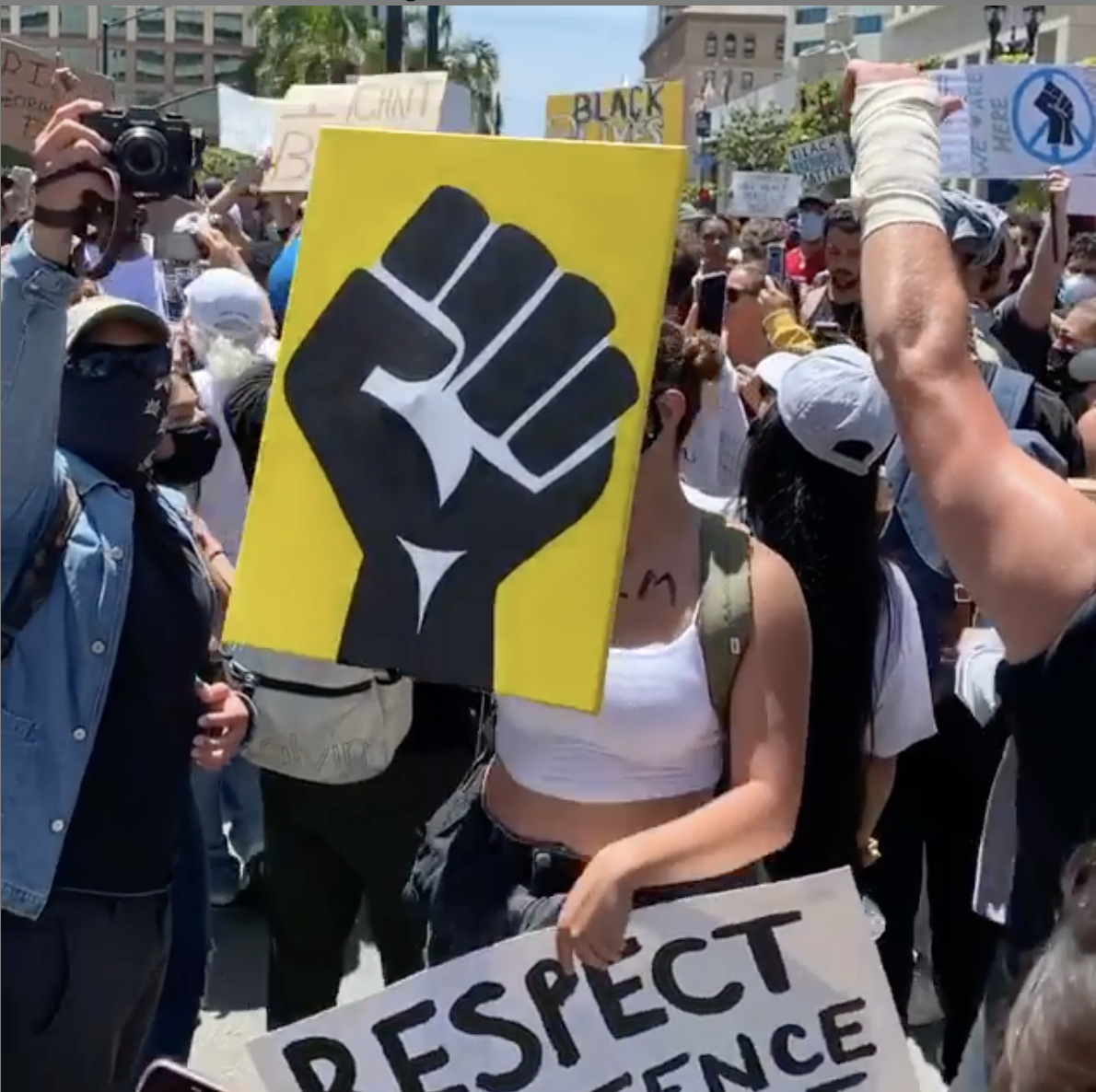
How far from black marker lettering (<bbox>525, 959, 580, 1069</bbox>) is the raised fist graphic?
668 cm

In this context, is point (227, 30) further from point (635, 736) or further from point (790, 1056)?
point (790, 1056)

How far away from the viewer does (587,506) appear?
197cm

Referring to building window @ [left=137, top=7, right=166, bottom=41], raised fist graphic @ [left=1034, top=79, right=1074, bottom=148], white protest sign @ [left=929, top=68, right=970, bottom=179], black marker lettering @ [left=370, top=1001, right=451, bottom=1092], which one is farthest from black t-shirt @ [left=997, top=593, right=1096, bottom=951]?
building window @ [left=137, top=7, right=166, bottom=41]

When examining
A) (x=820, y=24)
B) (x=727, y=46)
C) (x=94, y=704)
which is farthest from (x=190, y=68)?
(x=94, y=704)

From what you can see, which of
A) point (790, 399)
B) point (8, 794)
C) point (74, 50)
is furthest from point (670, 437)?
point (74, 50)

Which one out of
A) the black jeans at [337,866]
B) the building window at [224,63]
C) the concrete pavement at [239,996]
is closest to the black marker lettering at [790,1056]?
the black jeans at [337,866]

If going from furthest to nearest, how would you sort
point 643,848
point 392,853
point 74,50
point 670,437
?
point 74,50
point 392,853
point 670,437
point 643,848

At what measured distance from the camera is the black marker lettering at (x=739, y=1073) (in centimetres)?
215

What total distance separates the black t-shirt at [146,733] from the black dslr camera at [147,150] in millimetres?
528

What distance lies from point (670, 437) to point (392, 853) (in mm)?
1196

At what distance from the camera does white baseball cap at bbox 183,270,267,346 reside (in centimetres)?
472

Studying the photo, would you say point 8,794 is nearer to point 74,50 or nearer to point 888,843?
point 888,843

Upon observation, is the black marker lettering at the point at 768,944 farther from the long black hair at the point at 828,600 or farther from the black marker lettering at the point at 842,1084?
the long black hair at the point at 828,600

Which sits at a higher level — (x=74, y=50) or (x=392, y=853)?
(x=74, y=50)
